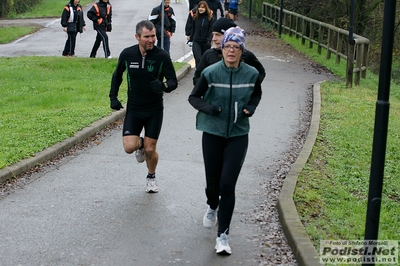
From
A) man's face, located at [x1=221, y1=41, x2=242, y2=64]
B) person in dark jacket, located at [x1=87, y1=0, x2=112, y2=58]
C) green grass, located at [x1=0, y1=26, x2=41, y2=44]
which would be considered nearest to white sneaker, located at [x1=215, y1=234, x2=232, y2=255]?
man's face, located at [x1=221, y1=41, x2=242, y2=64]

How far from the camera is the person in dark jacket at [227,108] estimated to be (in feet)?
20.2

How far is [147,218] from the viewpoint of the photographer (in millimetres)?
7277

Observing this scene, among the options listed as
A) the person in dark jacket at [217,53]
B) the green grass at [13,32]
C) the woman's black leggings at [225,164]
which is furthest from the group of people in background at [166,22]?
the woman's black leggings at [225,164]

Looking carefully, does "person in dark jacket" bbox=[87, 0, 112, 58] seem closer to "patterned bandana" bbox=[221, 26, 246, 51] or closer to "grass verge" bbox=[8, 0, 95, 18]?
"patterned bandana" bbox=[221, 26, 246, 51]

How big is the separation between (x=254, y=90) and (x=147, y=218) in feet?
6.17

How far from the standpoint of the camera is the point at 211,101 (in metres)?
6.23

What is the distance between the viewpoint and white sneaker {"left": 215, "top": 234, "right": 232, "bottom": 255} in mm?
6191

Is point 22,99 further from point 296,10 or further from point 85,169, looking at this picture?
point 296,10

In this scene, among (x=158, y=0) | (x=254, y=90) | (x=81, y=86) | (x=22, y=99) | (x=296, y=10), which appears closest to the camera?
(x=254, y=90)

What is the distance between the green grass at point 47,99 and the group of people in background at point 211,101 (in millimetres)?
1981

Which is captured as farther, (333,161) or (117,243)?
(333,161)

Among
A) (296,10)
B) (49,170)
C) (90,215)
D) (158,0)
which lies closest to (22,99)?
(49,170)

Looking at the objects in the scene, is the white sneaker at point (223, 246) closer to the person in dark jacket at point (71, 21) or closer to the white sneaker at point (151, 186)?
the white sneaker at point (151, 186)

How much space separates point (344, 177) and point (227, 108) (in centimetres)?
305
